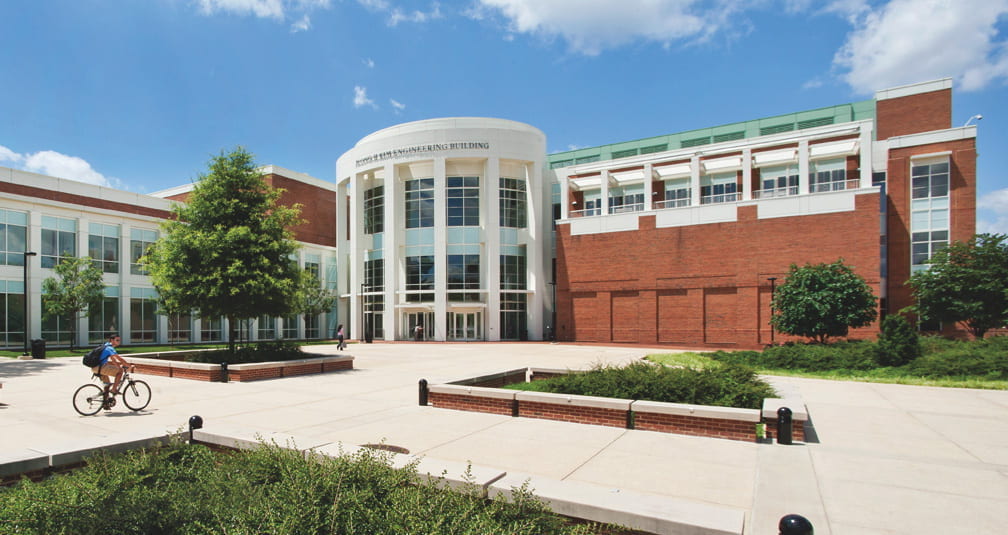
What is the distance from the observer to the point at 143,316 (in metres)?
39.1

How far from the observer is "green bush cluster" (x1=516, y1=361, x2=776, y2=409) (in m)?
9.88

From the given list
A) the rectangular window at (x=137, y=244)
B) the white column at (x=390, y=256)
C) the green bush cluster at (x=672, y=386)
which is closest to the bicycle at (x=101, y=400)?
the green bush cluster at (x=672, y=386)

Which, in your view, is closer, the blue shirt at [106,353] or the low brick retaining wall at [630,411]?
the low brick retaining wall at [630,411]

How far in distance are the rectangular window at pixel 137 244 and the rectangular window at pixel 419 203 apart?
1899 cm

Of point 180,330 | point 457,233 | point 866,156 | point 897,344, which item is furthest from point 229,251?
point 866,156

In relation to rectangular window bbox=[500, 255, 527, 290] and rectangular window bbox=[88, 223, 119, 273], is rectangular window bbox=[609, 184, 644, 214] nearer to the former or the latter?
rectangular window bbox=[500, 255, 527, 290]

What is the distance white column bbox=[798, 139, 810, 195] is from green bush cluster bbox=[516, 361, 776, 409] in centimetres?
2998

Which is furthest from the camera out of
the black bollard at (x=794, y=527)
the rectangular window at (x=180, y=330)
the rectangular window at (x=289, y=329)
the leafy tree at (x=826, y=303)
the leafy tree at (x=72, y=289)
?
the rectangular window at (x=289, y=329)

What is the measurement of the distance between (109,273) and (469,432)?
128 ft

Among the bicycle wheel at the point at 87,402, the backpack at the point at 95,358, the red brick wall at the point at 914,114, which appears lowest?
the bicycle wheel at the point at 87,402

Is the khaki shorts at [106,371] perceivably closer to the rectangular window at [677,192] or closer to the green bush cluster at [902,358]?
the green bush cluster at [902,358]

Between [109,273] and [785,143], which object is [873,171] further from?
[109,273]

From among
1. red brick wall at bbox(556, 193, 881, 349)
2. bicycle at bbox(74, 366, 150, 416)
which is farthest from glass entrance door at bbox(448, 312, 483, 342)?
bicycle at bbox(74, 366, 150, 416)

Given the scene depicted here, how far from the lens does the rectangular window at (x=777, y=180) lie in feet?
130
